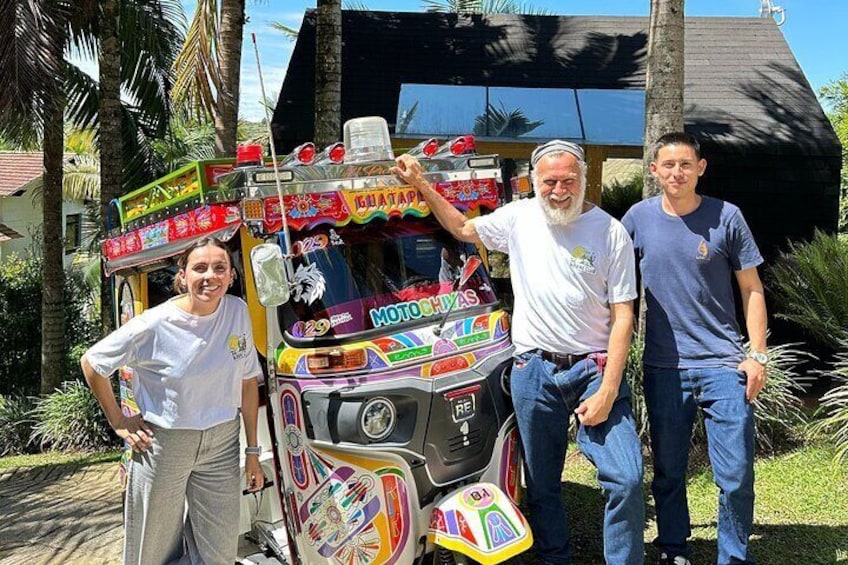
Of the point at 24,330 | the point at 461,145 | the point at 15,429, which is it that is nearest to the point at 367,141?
the point at 461,145

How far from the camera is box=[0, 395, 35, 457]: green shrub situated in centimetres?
1014

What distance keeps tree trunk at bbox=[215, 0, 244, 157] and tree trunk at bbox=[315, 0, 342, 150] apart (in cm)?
166

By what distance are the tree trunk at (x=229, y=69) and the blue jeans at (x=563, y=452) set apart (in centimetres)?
647

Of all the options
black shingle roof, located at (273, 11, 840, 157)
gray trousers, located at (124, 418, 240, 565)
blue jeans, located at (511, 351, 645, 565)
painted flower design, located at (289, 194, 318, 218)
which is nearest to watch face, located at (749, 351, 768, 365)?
blue jeans, located at (511, 351, 645, 565)

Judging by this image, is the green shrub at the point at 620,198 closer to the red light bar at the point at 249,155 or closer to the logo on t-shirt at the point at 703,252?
the logo on t-shirt at the point at 703,252

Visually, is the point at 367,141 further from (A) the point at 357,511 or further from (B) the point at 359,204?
(A) the point at 357,511

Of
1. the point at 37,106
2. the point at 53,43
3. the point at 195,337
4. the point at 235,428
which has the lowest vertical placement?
the point at 235,428

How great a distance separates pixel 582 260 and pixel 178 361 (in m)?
1.86

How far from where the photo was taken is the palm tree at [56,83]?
26.6 feet

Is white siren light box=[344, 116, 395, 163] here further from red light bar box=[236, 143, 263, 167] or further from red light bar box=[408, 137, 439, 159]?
red light bar box=[236, 143, 263, 167]

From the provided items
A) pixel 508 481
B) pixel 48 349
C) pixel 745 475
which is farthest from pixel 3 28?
pixel 745 475

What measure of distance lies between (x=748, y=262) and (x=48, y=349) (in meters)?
9.57

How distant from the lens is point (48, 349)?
10.5 metres

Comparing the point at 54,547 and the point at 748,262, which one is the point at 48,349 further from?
the point at 748,262
